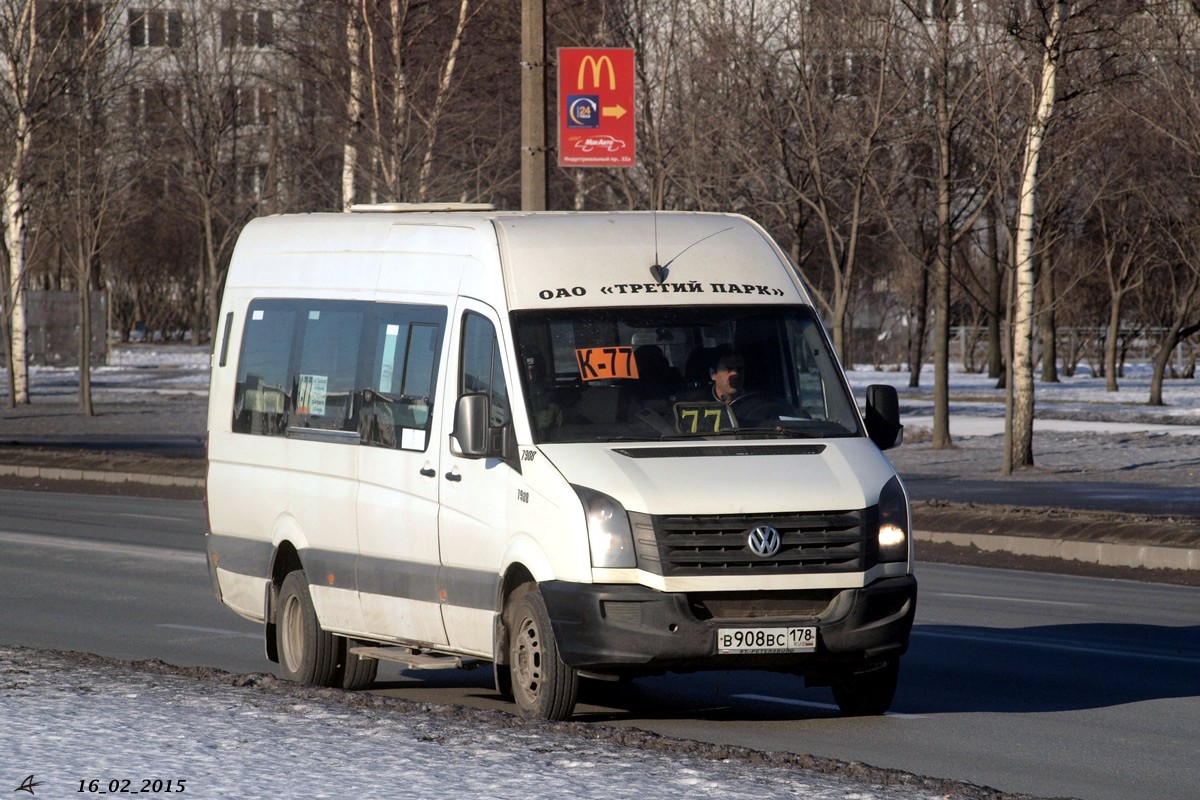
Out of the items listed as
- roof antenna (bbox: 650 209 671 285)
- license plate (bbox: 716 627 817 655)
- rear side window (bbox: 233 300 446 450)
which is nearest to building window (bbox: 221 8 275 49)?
rear side window (bbox: 233 300 446 450)

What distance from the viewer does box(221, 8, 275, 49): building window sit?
38.8 m

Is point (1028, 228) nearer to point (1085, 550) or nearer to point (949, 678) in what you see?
point (1085, 550)

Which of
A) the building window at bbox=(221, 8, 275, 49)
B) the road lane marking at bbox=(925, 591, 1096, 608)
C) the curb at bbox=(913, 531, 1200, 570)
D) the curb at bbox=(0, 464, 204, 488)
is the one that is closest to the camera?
the road lane marking at bbox=(925, 591, 1096, 608)

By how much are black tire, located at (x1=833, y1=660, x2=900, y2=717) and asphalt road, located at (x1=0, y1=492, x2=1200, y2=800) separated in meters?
0.09

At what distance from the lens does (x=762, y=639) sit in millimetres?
8008

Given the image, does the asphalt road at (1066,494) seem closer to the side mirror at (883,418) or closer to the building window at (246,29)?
the side mirror at (883,418)

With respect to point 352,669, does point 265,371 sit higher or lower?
higher

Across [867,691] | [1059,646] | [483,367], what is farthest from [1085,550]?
[483,367]

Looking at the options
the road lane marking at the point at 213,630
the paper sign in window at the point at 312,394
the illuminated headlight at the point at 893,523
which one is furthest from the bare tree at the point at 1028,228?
the illuminated headlight at the point at 893,523

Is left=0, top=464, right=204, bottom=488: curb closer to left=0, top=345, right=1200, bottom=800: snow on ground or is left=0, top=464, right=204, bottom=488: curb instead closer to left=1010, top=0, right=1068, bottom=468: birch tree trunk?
left=1010, top=0, right=1068, bottom=468: birch tree trunk

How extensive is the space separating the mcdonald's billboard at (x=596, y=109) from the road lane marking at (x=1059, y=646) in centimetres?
750

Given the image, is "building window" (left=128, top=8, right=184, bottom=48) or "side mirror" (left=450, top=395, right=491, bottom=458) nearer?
"side mirror" (left=450, top=395, right=491, bottom=458)

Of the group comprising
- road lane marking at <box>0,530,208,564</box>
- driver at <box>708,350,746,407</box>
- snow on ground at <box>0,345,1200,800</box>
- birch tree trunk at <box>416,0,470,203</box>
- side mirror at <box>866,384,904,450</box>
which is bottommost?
road lane marking at <box>0,530,208,564</box>

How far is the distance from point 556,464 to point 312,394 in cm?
240
